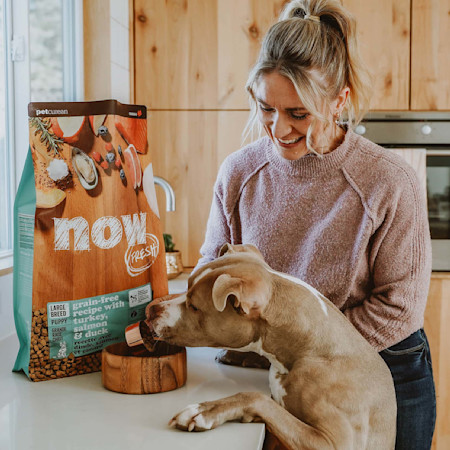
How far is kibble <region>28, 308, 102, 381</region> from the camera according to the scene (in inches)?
40.9

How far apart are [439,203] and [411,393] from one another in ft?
4.70

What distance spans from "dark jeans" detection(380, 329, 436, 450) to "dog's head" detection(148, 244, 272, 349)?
49cm

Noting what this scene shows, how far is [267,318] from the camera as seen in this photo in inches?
38.3

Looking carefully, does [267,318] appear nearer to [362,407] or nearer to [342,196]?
[362,407]

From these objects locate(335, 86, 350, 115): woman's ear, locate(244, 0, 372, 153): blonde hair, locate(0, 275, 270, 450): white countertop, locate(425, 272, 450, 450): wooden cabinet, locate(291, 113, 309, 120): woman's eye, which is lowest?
locate(425, 272, 450, 450): wooden cabinet

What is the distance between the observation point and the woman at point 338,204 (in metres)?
1.24

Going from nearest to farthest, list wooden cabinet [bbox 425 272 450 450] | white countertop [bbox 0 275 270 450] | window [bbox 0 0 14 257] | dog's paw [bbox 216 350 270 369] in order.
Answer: white countertop [bbox 0 275 270 450] → dog's paw [bbox 216 350 270 369] → window [bbox 0 0 14 257] → wooden cabinet [bbox 425 272 450 450]

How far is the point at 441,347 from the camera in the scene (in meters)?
2.51

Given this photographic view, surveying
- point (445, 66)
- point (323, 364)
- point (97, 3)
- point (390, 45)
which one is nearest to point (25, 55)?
point (97, 3)

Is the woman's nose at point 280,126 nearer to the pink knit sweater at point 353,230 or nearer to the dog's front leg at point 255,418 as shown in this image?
the pink knit sweater at point 353,230

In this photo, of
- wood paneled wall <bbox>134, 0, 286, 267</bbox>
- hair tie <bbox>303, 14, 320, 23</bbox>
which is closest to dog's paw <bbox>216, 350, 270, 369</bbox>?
hair tie <bbox>303, 14, 320, 23</bbox>

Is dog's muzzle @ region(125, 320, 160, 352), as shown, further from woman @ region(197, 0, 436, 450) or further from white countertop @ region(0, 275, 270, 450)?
woman @ region(197, 0, 436, 450)

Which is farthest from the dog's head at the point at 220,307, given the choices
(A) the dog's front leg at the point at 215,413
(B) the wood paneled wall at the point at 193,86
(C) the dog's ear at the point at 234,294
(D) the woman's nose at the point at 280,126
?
(B) the wood paneled wall at the point at 193,86

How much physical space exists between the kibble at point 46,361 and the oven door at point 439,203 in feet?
6.02
